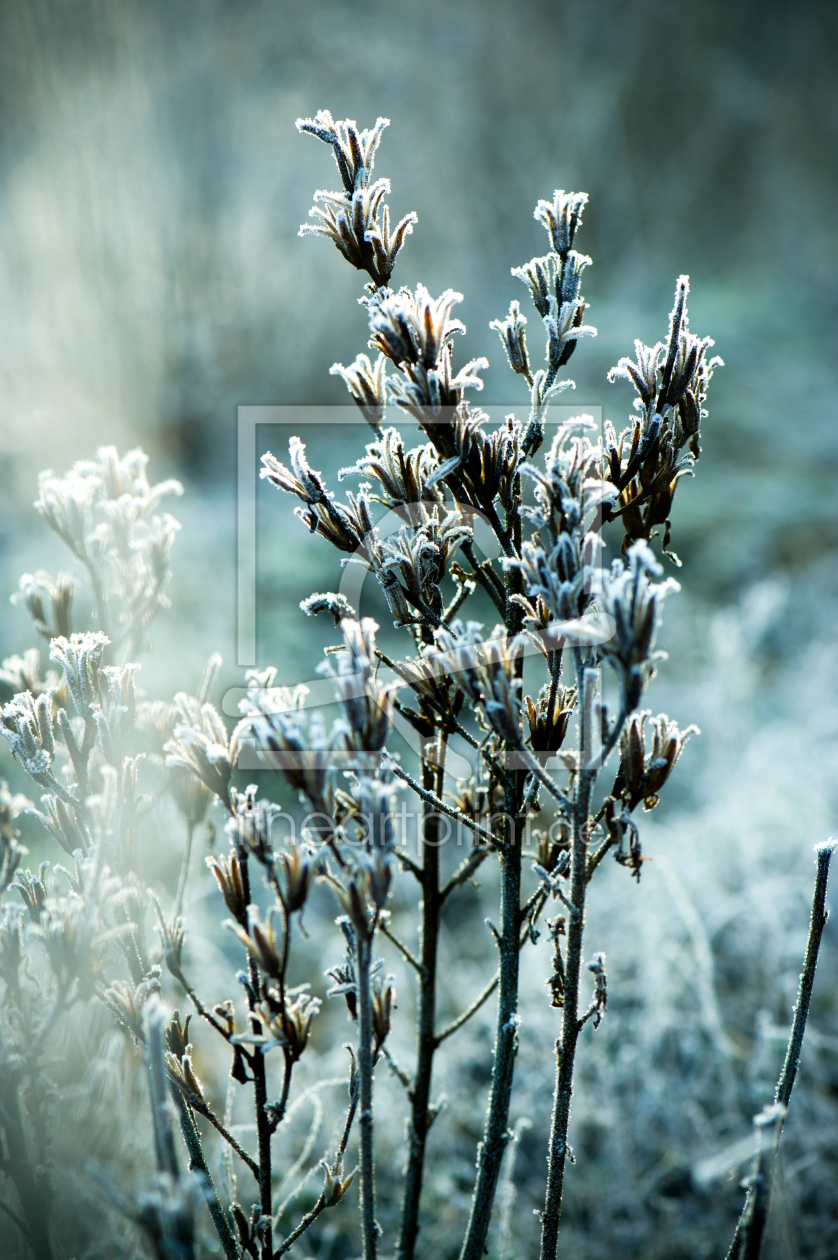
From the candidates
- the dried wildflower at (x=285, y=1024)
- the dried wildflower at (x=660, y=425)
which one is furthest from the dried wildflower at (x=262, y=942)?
the dried wildflower at (x=660, y=425)

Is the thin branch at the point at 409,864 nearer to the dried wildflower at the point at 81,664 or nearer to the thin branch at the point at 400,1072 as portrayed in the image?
the thin branch at the point at 400,1072

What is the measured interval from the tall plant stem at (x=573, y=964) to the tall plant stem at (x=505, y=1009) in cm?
7

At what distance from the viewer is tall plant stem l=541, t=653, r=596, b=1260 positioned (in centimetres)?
82

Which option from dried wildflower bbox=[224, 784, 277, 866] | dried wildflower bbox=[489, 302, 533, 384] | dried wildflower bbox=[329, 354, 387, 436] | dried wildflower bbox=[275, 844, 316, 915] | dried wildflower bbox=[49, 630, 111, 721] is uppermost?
dried wildflower bbox=[489, 302, 533, 384]

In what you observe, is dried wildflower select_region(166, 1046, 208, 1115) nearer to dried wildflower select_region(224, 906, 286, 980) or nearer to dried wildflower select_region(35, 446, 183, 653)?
dried wildflower select_region(224, 906, 286, 980)

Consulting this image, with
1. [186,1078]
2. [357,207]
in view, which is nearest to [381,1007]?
[186,1078]

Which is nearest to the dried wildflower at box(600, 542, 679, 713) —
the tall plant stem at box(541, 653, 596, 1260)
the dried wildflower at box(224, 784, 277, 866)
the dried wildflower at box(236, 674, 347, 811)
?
the tall plant stem at box(541, 653, 596, 1260)

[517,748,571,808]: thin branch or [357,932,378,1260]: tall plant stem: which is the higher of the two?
[517,748,571,808]: thin branch

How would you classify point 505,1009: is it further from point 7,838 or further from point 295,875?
point 7,838

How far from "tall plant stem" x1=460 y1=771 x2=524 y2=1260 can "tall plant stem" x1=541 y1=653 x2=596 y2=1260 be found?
2.6 inches

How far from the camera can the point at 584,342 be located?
5.91m

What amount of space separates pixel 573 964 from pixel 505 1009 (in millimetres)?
161

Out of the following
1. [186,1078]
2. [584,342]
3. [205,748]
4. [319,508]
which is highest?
[584,342]

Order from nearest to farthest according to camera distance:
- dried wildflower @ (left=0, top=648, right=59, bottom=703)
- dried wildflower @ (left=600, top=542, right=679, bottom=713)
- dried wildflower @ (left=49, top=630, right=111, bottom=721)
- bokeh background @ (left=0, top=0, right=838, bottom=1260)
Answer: dried wildflower @ (left=600, top=542, right=679, bottom=713) → dried wildflower @ (left=49, top=630, right=111, bottom=721) → dried wildflower @ (left=0, top=648, right=59, bottom=703) → bokeh background @ (left=0, top=0, right=838, bottom=1260)
